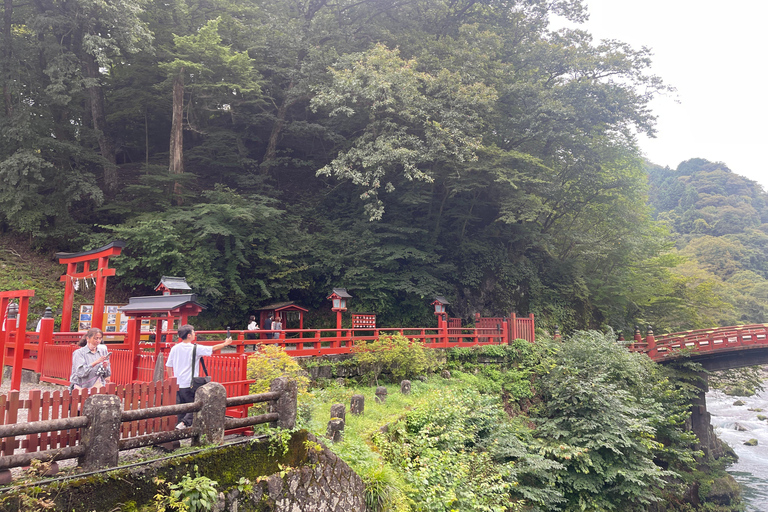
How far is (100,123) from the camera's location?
2134 cm

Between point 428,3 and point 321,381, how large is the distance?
21.5 metres

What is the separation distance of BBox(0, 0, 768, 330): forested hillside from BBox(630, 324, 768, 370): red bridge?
5.34m

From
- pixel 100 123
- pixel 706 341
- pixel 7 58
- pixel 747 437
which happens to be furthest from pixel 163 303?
pixel 747 437

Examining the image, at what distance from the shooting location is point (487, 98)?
2073 centimetres

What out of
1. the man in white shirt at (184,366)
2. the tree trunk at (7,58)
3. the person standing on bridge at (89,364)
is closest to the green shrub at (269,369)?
the man in white shirt at (184,366)

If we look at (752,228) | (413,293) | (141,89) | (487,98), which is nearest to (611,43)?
(487,98)

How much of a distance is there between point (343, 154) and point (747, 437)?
2941cm

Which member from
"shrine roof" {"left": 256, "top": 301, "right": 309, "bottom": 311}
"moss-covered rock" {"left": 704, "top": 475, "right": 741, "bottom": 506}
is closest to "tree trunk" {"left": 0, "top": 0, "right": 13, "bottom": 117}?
"shrine roof" {"left": 256, "top": 301, "right": 309, "bottom": 311}

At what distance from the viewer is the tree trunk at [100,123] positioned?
20625mm

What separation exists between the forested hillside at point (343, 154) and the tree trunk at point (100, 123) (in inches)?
4.0

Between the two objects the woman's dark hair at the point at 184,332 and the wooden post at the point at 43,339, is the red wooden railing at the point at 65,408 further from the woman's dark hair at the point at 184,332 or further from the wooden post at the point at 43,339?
the wooden post at the point at 43,339

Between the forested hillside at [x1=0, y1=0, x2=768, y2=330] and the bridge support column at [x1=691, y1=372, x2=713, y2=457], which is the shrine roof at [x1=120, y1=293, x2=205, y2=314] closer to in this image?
the forested hillside at [x1=0, y1=0, x2=768, y2=330]

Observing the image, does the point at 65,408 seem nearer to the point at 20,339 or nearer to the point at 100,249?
the point at 20,339

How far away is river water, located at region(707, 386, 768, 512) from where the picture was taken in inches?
774
